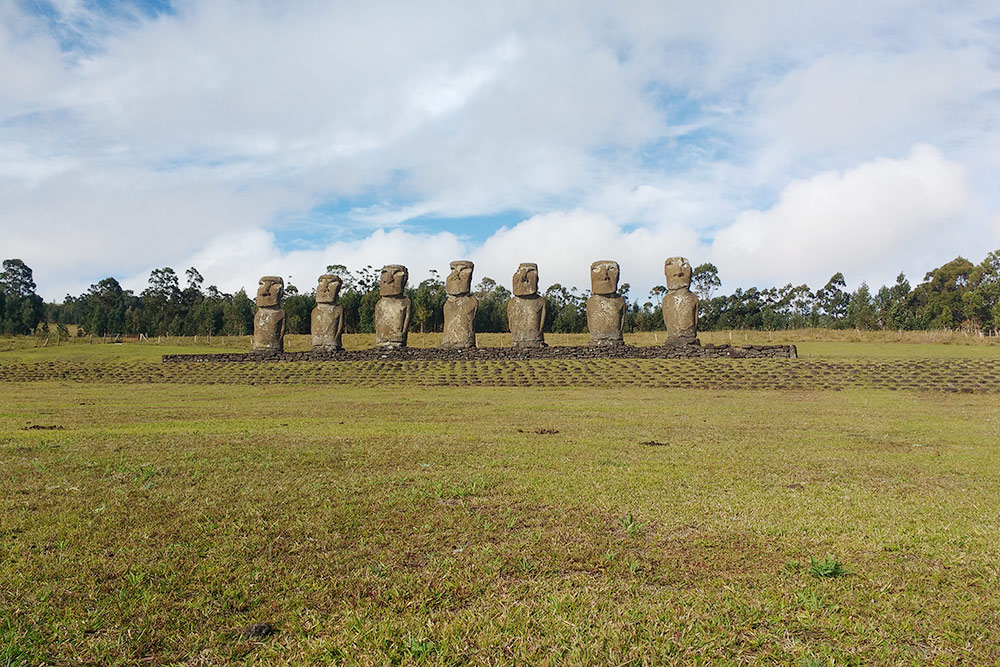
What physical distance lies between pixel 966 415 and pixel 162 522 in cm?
1290

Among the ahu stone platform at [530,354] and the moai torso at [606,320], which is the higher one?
the moai torso at [606,320]

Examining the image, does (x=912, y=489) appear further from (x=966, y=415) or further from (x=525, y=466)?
(x=966, y=415)

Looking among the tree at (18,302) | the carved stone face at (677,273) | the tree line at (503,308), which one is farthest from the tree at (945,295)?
the tree at (18,302)

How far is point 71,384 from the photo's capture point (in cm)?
2045

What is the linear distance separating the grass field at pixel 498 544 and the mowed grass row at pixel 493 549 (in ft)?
0.06

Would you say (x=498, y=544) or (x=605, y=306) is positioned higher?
(x=605, y=306)

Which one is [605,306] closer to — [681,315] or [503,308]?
[681,315]

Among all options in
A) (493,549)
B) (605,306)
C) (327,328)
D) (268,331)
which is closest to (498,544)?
(493,549)

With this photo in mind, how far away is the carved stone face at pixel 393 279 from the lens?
90.0ft

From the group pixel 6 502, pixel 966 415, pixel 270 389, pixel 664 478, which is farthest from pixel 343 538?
pixel 270 389

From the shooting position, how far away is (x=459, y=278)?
88.0ft

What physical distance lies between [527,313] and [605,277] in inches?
126

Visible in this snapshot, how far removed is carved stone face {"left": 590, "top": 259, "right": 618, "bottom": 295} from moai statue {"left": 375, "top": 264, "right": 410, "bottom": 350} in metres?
7.33

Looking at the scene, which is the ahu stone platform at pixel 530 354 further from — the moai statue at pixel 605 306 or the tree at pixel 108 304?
the tree at pixel 108 304
